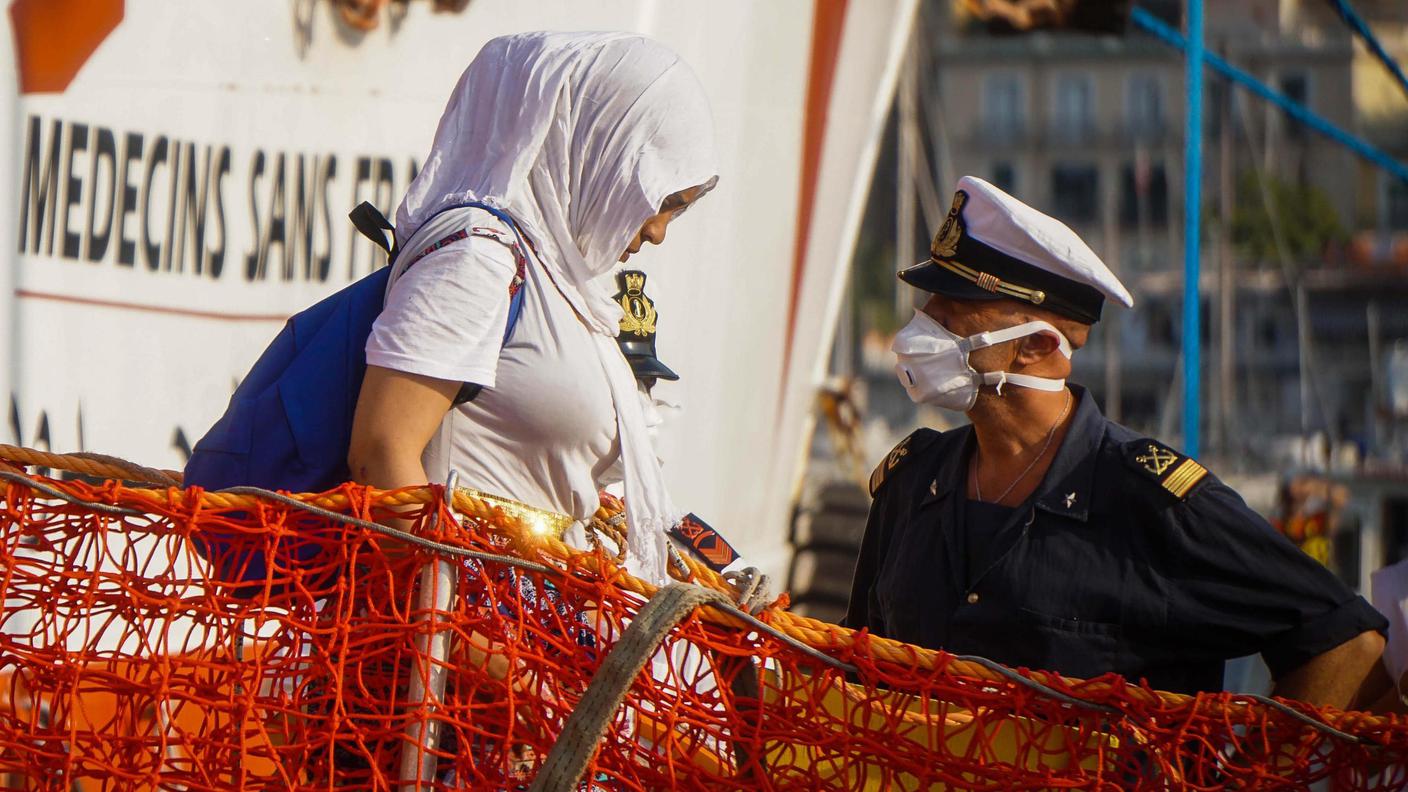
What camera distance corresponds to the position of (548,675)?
6.68ft

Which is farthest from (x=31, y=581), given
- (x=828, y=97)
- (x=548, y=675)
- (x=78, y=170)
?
(x=828, y=97)

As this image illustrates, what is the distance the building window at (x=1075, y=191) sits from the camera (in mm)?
53594

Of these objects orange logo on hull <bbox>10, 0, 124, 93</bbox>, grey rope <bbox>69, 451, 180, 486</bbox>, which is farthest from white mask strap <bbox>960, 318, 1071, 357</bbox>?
orange logo on hull <bbox>10, 0, 124, 93</bbox>

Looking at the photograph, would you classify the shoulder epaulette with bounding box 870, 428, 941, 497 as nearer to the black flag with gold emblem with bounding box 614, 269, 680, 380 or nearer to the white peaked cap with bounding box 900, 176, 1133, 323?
the white peaked cap with bounding box 900, 176, 1133, 323

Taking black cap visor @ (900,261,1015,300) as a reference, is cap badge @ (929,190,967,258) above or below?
above

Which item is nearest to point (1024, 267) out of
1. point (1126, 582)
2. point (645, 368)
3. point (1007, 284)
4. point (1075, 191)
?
point (1007, 284)

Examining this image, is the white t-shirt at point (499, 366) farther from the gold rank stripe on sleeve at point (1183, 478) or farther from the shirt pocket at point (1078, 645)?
the gold rank stripe on sleeve at point (1183, 478)

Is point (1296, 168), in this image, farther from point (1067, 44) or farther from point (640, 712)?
point (640, 712)

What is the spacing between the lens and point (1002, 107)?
179ft

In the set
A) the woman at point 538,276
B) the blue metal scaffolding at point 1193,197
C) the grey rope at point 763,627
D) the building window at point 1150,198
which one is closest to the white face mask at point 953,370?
the woman at point 538,276

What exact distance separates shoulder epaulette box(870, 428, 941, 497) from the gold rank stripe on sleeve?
0.53 meters

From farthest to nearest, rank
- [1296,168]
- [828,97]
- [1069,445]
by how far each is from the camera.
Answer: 1. [1296,168]
2. [828,97]
3. [1069,445]

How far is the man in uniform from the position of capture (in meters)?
2.46

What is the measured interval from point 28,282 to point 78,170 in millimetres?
290
